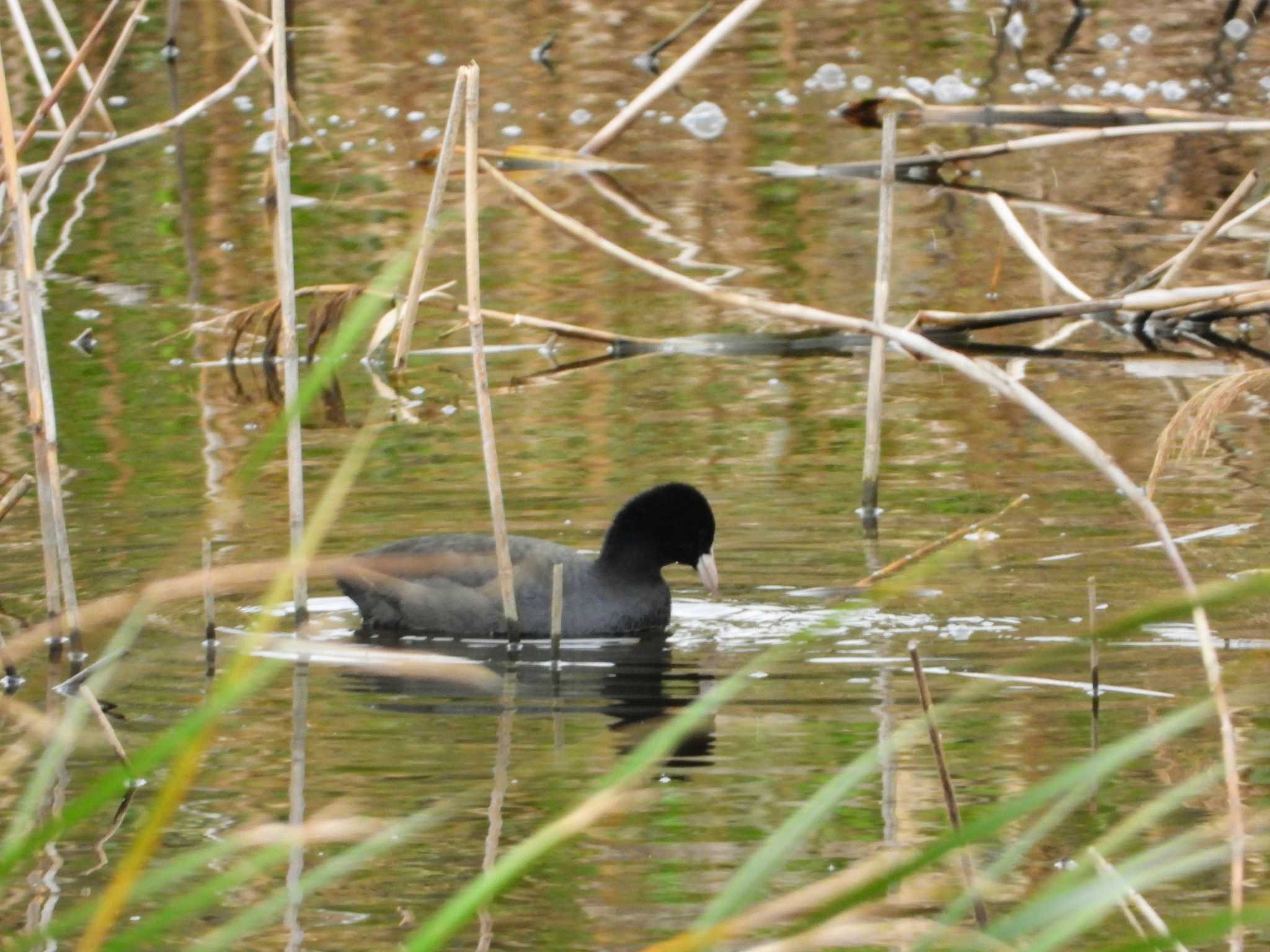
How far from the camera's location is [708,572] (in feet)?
21.2

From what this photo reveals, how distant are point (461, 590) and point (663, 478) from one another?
50.8 inches

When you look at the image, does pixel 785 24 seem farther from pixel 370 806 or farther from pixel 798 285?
pixel 370 806

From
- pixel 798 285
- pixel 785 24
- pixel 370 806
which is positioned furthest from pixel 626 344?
pixel 785 24

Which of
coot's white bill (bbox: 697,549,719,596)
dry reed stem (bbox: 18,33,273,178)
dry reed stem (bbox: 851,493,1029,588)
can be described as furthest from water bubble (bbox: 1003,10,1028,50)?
coot's white bill (bbox: 697,549,719,596)

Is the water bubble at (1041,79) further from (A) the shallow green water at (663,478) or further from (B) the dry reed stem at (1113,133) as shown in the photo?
(B) the dry reed stem at (1113,133)

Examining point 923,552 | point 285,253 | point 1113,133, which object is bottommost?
point 923,552

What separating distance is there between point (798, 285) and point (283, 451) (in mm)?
3164

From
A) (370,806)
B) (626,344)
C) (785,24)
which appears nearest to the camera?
A: (370,806)

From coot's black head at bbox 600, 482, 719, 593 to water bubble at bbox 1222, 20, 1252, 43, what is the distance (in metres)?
11.7

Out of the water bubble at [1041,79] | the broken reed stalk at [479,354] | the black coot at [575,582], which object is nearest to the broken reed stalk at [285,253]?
the broken reed stalk at [479,354]

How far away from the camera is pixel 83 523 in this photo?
23.5 ft

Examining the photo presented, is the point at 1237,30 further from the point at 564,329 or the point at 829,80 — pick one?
the point at 564,329

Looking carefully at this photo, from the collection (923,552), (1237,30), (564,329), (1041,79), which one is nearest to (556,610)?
(923,552)

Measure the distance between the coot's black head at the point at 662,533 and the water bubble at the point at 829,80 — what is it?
9.55 metres
